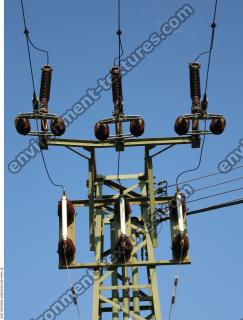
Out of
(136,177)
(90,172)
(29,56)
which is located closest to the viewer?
(29,56)

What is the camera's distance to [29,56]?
9844 millimetres

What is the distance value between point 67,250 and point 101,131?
218 cm

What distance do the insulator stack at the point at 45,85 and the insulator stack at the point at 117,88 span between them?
112 centimetres

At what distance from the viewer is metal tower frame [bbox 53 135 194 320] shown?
33.1 feet

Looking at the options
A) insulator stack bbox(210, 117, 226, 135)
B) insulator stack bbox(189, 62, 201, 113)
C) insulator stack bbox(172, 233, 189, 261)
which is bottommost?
insulator stack bbox(172, 233, 189, 261)

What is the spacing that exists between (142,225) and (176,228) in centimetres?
131

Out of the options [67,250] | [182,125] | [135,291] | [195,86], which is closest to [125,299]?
[135,291]

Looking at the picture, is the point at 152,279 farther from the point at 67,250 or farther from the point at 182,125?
the point at 182,125

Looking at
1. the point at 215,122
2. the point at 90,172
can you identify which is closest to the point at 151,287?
the point at 90,172

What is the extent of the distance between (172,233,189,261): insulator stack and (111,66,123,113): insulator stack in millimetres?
2466

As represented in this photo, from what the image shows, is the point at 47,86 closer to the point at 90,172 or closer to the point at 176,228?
the point at 90,172

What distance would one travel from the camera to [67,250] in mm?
Answer: 9930

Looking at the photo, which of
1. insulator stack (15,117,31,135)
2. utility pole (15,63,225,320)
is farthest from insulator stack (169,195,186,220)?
insulator stack (15,117,31,135)

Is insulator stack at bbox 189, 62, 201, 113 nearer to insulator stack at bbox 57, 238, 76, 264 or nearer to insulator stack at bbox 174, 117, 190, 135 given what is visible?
insulator stack at bbox 174, 117, 190, 135
